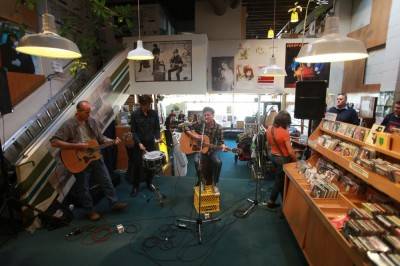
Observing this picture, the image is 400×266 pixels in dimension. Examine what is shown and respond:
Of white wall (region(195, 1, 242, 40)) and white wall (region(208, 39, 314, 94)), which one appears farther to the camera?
white wall (region(195, 1, 242, 40))

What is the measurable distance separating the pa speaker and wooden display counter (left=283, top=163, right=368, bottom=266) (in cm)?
124

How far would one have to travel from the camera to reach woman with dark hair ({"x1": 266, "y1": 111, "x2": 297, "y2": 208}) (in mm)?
3350

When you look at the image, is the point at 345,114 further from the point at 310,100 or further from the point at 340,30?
the point at 340,30

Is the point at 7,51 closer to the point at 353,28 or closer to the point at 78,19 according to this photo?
the point at 78,19

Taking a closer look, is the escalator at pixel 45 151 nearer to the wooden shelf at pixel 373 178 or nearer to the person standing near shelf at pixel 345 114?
the wooden shelf at pixel 373 178

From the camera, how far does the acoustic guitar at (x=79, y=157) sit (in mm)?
3049

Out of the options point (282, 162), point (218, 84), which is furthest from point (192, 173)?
point (282, 162)

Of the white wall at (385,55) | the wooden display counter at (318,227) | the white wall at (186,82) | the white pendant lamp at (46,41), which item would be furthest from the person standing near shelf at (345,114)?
the white pendant lamp at (46,41)

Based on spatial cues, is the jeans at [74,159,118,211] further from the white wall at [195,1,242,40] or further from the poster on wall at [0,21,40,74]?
the white wall at [195,1,242,40]

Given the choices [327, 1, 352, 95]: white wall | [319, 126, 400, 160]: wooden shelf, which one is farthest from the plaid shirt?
[327, 1, 352, 95]: white wall

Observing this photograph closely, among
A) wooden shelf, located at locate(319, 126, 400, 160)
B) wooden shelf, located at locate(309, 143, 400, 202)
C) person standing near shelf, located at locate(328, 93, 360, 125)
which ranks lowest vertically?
wooden shelf, located at locate(309, 143, 400, 202)

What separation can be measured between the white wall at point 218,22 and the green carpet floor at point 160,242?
3.99m

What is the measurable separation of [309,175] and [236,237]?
118cm

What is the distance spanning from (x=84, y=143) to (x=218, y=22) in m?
4.21
